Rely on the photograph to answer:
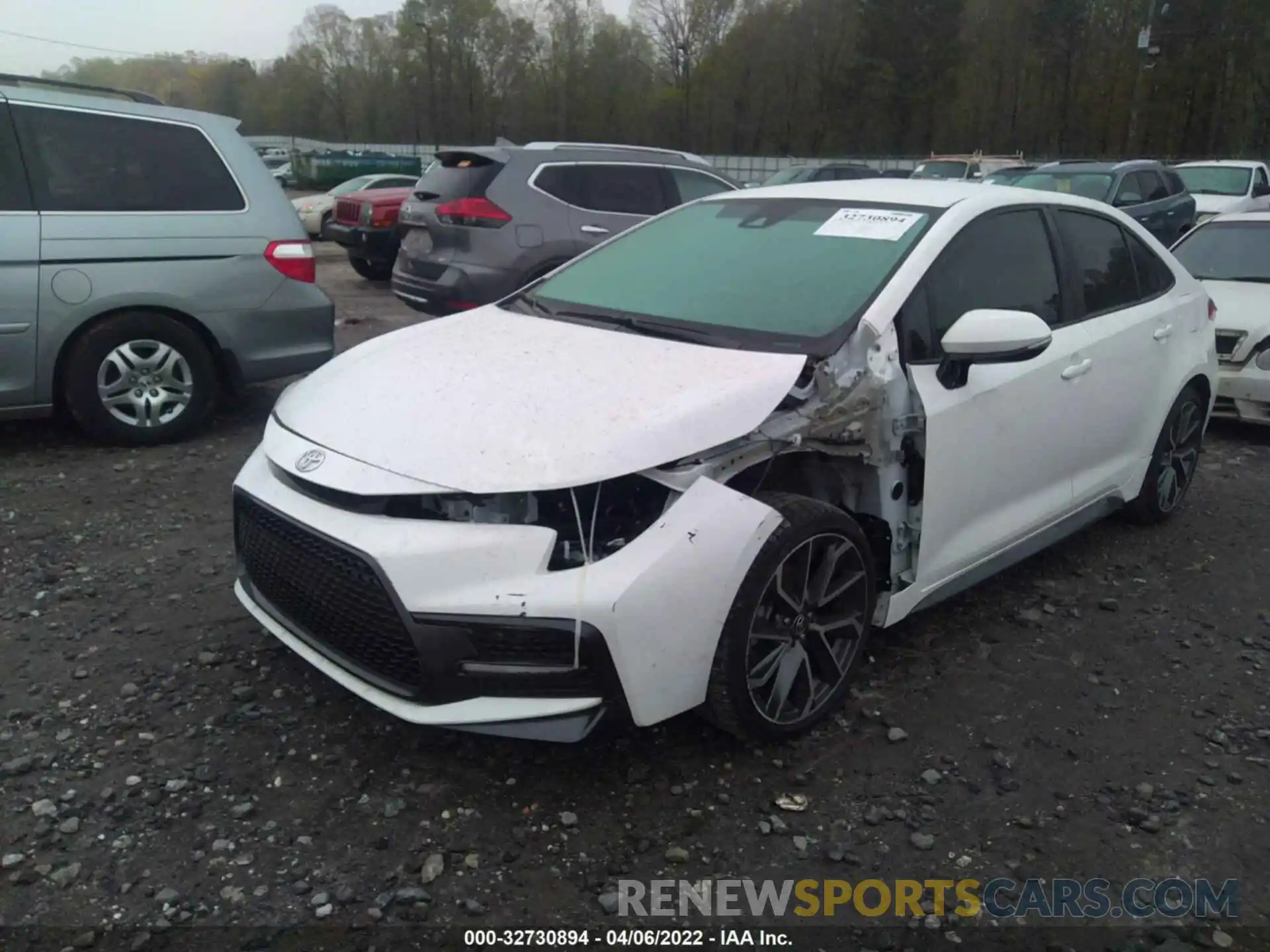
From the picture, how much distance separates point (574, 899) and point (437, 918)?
320mm

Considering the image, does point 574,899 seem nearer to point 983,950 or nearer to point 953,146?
point 983,950

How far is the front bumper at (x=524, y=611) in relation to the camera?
247cm

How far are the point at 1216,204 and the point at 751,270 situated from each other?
49.7 feet

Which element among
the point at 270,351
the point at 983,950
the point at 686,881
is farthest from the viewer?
the point at 270,351

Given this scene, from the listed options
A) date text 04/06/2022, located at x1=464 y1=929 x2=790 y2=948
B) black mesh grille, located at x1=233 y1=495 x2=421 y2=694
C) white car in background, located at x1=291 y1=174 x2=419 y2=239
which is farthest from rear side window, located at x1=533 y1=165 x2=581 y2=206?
white car in background, located at x1=291 y1=174 x2=419 y2=239

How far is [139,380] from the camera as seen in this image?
18.2 feet

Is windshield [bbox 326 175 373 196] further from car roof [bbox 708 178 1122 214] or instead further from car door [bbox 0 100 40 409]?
car roof [bbox 708 178 1122 214]

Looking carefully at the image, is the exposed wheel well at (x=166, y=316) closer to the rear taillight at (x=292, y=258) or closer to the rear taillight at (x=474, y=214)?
the rear taillight at (x=292, y=258)

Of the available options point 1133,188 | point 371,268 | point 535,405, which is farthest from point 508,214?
point 1133,188

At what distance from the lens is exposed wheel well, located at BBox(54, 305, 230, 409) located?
532 centimetres

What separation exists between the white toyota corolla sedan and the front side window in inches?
0.5

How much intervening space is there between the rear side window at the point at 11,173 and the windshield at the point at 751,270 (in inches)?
120

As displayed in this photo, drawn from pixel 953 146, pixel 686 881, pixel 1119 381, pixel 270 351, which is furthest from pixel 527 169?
pixel 953 146

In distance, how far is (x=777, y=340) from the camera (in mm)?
3143
